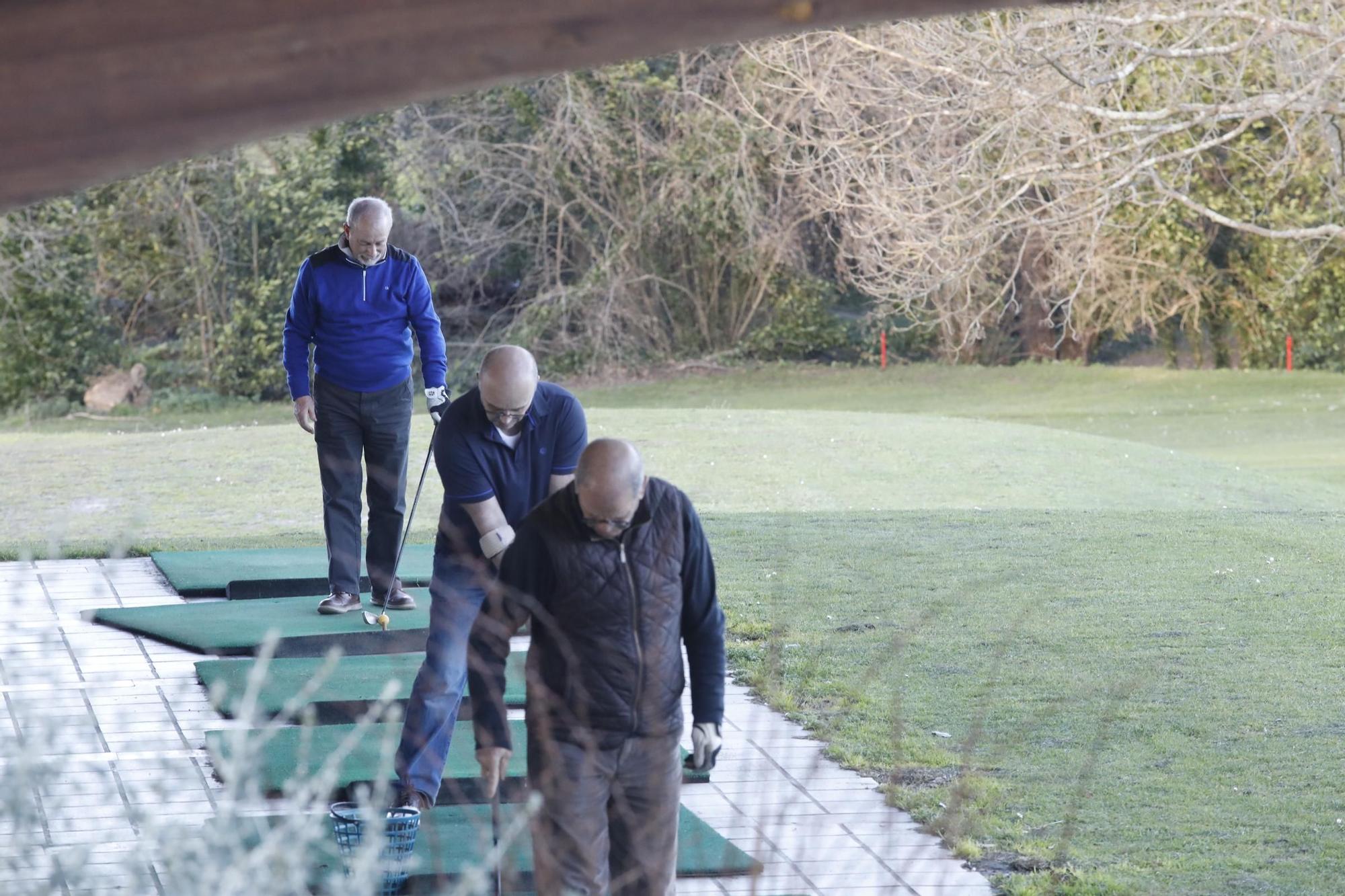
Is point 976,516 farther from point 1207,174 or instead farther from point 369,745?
point 1207,174

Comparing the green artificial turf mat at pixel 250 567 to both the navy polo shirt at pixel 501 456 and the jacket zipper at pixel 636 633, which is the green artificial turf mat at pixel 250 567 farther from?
the jacket zipper at pixel 636 633

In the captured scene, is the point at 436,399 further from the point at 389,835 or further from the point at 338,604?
the point at 389,835

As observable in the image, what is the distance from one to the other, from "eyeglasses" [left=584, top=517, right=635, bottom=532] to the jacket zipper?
2.2 inches

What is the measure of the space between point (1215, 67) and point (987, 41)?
20.5ft

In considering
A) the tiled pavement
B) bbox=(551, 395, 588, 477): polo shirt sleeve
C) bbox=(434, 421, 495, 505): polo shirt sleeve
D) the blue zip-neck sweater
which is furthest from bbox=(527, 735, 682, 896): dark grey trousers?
the blue zip-neck sweater

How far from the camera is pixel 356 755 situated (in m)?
6.59

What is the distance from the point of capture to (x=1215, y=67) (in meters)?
21.4

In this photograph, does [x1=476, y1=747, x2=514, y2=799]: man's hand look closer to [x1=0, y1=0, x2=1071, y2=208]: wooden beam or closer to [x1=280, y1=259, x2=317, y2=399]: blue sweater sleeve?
[x1=0, y1=0, x2=1071, y2=208]: wooden beam

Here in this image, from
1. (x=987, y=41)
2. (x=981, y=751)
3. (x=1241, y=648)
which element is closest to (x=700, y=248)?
(x=987, y=41)

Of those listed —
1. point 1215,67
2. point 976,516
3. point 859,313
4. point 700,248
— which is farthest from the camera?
point 859,313

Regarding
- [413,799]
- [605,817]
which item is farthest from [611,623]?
[413,799]

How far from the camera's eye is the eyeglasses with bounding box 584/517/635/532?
432 cm

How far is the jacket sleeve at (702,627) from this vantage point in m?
4.52

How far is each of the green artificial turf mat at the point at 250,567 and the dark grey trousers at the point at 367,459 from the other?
166 cm
